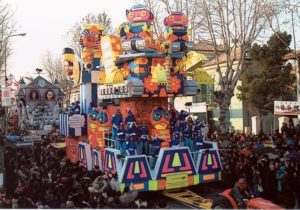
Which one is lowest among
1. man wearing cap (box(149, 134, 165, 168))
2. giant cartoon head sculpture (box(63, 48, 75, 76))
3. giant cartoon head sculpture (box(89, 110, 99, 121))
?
man wearing cap (box(149, 134, 165, 168))

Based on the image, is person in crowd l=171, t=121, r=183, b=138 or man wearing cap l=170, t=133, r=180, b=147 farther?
person in crowd l=171, t=121, r=183, b=138

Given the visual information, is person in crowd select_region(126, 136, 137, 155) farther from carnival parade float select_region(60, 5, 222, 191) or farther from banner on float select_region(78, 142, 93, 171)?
banner on float select_region(78, 142, 93, 171)

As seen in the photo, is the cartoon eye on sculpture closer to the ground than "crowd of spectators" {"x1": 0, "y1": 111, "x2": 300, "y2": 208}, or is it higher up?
higher up

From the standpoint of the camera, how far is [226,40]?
15.6 metres

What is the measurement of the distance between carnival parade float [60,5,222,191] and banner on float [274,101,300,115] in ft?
20.8

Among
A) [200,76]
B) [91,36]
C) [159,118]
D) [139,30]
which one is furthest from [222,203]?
[91,36]

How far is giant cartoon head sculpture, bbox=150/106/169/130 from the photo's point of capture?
10.3 metres

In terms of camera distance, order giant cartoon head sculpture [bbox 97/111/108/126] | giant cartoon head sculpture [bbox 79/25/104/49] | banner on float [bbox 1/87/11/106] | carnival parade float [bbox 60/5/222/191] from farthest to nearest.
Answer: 1. banner on float [bbox 1/87/11/106]
2. giant cartoon head sculpture [bbox 79/25/104/49]
3. giant cartoon head sculpture [bbox 97/111/108/126]
4. carnival parade float [bbox 60/5/222/191]

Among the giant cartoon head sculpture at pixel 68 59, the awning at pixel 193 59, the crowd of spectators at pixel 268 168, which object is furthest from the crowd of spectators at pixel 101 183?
the giant cartoon head sculpture at pixel 68 59

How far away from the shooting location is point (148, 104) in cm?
1064

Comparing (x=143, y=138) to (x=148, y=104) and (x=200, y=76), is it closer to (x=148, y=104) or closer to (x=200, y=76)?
(x=148, y=104)

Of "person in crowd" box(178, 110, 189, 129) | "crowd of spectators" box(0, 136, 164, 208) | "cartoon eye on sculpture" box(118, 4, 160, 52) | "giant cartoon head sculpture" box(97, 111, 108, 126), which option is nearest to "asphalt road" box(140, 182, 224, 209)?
"crowd of spectators" box(0, 136, 164, 208)

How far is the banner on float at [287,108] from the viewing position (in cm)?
1563

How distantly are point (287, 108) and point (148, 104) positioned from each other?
7513mm
